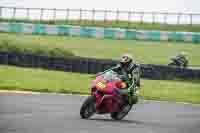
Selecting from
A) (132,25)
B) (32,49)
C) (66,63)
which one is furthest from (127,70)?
(132,25)

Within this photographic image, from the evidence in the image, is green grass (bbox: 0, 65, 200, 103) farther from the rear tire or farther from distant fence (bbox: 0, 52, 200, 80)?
the rear tire

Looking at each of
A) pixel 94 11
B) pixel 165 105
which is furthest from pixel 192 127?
pixel 94 11

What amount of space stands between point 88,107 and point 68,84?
1185 centimetres

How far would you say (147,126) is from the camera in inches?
587

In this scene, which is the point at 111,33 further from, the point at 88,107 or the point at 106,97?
the point at 88,107

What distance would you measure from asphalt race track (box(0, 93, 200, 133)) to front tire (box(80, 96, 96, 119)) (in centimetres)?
19

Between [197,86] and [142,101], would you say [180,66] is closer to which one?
[197,86]

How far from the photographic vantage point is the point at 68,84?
26.8 meters

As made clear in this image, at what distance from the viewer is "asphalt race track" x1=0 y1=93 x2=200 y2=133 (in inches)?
512

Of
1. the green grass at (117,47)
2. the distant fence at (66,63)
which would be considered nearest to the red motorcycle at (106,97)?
the distant fence at (66,63)

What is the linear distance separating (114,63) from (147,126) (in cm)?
1494

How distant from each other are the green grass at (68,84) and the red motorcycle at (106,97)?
8.79 m

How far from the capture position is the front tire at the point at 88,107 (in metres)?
15.0

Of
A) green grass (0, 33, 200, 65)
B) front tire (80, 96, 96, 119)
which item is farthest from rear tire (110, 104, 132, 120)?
green grass (0, 33, 200, 65)
